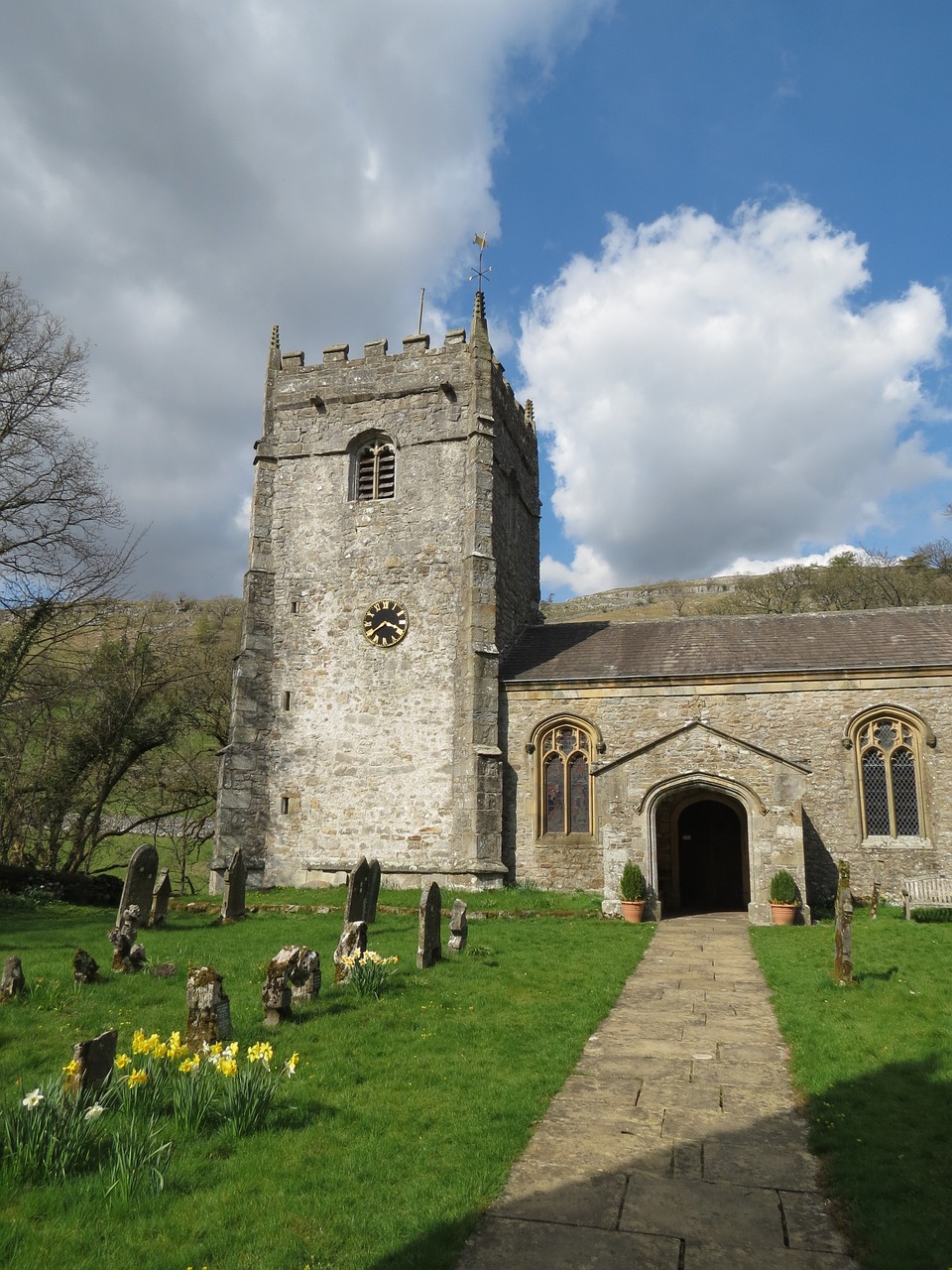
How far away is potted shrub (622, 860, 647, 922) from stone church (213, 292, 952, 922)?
1.36ft

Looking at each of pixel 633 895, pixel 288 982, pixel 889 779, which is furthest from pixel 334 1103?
pixel 889 779

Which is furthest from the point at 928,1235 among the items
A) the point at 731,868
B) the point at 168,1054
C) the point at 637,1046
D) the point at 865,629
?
the point at 865,629

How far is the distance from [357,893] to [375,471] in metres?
12.8

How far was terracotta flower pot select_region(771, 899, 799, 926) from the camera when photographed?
1536 cm

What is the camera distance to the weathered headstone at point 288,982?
7.99 meters

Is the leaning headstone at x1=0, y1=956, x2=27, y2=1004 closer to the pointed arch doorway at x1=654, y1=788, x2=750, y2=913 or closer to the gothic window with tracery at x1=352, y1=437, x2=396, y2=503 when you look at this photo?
the pointed arch doorway at x1=654, y1=788, x2=750, y2=913

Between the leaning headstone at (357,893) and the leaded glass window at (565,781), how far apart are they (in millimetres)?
7023

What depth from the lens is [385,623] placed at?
69.3 ft

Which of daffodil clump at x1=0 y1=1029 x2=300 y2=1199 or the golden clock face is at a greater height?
the golden clock face

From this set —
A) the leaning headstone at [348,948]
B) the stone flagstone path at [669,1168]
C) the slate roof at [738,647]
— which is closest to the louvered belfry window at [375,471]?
the slate roof at [738,647]

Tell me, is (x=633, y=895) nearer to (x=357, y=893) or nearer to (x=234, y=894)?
(x=357, y=893)

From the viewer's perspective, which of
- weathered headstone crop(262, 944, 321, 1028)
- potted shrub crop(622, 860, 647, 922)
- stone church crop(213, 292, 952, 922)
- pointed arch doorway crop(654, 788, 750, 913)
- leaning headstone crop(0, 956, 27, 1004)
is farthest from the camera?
pointed arch doorway crop(654, 788, 750, 913)

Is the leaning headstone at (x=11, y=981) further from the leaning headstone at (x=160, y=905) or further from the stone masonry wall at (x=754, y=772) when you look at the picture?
the stone masonry wall at (x=754, y=772)

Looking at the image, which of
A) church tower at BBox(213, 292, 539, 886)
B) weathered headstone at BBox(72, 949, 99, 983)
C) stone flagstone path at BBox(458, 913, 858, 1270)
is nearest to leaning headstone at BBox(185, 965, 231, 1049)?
weathered headstone at BBox(72, 949, 99, 983)
